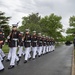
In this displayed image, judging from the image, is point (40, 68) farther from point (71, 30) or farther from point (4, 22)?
point (71, 30)

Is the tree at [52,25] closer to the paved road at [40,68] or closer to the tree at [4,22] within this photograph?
the tree at [4,22]

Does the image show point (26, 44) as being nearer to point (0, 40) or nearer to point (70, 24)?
point (0, 40)

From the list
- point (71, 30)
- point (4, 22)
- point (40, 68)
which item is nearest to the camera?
→ point (40, 68)


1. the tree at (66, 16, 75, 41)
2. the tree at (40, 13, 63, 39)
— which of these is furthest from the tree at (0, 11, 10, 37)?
the tree at (66, 16, 75, 41)

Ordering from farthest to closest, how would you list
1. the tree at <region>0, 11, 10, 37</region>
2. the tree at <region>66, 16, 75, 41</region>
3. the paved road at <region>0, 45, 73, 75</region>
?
1. the tree at <region>66, 16, 75, 41</region>
2. the tree at <region>0, 11, 10, 37</region>
3. the paved road at <region>0, 45, 73, 75</region>

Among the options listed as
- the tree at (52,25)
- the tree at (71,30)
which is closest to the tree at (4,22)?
the tree at (52,25)

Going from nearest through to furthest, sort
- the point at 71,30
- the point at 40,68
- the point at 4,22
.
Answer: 1. the point at 40,68
2. the point at 4,22
3. the point at 71,30

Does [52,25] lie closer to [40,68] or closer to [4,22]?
[4,22]

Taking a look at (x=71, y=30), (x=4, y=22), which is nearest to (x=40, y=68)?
(x=4, y=22)

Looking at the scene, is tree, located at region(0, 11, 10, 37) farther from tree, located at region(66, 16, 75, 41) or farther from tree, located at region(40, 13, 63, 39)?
tree, located at region(66, 16, 75, 41)

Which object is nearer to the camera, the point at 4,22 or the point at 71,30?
the point at 4,22

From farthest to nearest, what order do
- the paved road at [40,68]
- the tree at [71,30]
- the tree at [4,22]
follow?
the tree at [71,30]
the tree at [4,22]
the paved road at [40,68]

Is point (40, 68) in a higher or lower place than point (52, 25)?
lower

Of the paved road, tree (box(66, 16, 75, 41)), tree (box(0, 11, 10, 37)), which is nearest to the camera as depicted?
the paved road
